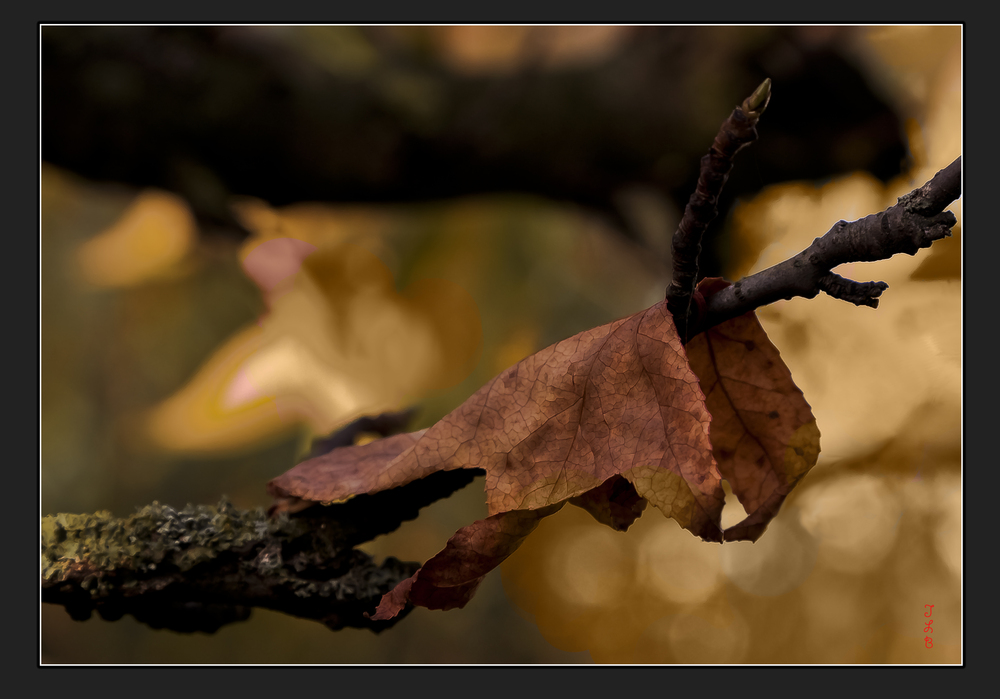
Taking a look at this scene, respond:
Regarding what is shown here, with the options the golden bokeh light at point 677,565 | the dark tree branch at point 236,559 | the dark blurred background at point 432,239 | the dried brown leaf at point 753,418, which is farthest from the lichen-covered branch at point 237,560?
the golden bokeh light at point 677,565

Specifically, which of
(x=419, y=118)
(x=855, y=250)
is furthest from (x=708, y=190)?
(x=419, y=118)

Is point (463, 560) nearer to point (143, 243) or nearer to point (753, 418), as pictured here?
point (753, 418)

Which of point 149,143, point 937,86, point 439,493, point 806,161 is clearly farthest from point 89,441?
point 937,86

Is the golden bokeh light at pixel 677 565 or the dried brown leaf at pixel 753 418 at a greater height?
the dried brown leaf at pixel 753 418

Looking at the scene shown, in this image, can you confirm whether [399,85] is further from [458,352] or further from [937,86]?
[937,86]

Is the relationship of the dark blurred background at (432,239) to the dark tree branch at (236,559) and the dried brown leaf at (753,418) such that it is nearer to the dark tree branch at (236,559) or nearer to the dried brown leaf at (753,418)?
the dark tree branch at (236,559)

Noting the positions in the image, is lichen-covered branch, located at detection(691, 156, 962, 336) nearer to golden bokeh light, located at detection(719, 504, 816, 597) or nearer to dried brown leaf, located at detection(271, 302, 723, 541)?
dried brown leaf, located at detection(271, 302, 723, 541)
